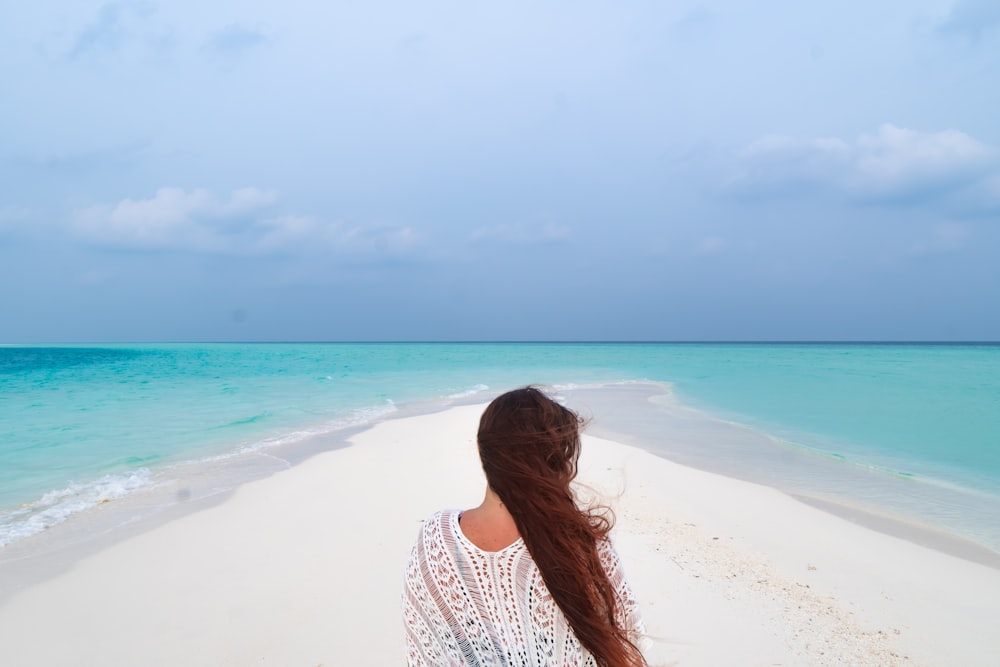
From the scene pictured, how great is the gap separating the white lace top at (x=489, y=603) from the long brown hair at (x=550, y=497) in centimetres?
6

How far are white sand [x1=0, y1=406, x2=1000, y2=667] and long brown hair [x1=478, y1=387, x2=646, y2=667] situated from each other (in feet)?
7.86

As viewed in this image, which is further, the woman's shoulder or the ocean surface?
the ocean surface

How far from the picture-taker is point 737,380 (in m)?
27.7

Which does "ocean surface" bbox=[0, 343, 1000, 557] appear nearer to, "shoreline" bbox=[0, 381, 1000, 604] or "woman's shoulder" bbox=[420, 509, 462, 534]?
"shoreline" bbox=[0, 381, 1000, 604]

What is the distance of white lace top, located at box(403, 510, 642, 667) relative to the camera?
5.50 feet

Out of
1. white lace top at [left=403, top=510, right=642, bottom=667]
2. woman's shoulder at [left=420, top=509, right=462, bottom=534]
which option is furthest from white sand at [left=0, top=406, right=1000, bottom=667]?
woman's shoulder at [left=420, top=509, right=462, bottom=534]

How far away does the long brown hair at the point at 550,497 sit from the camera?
1.58 metres

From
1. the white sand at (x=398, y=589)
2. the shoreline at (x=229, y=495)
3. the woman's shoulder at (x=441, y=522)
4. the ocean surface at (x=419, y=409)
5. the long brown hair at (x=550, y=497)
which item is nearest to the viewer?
Result: the long brown hair at (x=550, y=497)

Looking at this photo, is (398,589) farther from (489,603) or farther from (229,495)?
(229,495)

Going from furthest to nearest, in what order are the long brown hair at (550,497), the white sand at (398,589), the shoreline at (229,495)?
the shoreline at (229,495), the white sand at (398,589), the long brown hair at (550,497)

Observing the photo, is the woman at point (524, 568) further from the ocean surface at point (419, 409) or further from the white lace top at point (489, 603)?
the ocean surface at point (419, 409)

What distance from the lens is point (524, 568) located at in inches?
65.6

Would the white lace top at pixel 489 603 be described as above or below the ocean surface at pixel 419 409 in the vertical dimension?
above

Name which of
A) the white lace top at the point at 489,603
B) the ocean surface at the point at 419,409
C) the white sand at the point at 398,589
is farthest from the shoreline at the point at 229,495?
the white lace top at the point at 489,603
